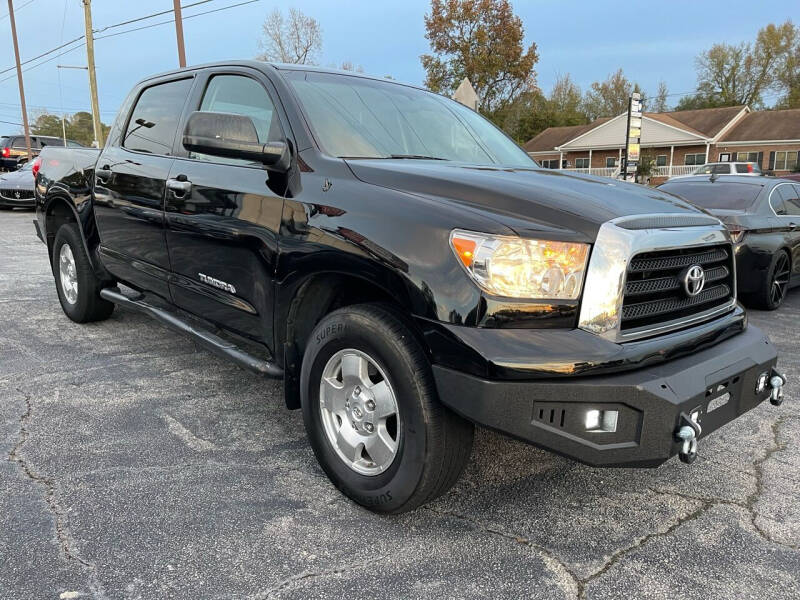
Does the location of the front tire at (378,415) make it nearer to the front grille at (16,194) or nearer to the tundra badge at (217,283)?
the tundra badge at (217,283)

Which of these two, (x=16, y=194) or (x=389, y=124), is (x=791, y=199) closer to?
(x=389, y=124)

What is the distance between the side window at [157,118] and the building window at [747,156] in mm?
46009

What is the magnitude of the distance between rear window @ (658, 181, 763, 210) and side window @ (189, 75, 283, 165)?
17.1 ft

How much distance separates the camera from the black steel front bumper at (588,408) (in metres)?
2.01

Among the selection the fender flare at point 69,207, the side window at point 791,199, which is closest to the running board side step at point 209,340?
the fender flare at point 69,207

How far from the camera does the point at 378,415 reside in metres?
2.43

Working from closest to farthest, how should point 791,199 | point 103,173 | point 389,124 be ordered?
point 389,124 < point 103,173 < point 791,199

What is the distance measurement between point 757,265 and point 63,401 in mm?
6488

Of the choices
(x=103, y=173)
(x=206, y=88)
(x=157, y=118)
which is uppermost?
(x=206, y=88)

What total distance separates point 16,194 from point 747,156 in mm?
43311

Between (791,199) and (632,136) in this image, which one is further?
(632,136)

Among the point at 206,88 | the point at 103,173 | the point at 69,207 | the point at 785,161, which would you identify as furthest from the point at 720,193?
the point at 785,161

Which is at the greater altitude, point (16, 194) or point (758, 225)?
point (16, 194)

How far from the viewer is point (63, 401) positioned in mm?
3711
